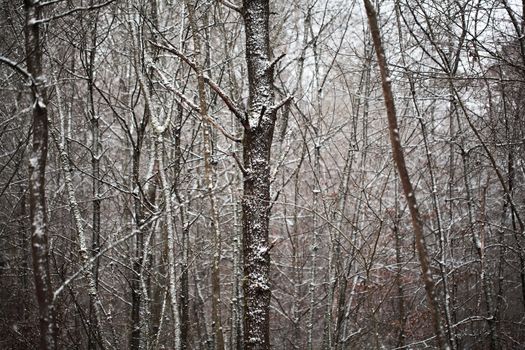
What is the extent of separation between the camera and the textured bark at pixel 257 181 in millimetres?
3152

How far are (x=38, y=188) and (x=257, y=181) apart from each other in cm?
150

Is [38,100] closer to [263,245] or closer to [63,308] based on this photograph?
[263,245]

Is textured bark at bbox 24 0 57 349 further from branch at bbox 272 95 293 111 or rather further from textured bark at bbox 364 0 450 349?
textured bark at bbox 364 0 450 349

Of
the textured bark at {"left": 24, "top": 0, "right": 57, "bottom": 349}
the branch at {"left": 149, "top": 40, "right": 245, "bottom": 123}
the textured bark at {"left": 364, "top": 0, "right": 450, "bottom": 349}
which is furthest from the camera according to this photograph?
the branch at {"left": 149, "top": 40, "right": 245, "bottom": 123}

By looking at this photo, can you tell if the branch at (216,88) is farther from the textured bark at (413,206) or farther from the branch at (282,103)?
the textured bark at (413,206)

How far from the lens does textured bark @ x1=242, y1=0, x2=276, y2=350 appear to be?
10.3 feet

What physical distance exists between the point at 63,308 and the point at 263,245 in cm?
410

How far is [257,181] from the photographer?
324 cm

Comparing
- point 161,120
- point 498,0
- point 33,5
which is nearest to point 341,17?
point 498,0

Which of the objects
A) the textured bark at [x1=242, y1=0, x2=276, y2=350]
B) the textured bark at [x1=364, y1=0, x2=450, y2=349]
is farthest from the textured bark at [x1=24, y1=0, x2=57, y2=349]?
the textured bark at [x1=364, y1=0, x2=450, y2=349]

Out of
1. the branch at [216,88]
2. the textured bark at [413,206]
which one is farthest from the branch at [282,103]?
the textured bark at [413,206]

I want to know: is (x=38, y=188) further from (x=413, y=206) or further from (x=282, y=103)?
(x=413, y=206)

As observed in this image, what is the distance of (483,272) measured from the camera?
16.4ft

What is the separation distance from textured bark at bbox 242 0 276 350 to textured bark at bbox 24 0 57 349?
1358 mm
